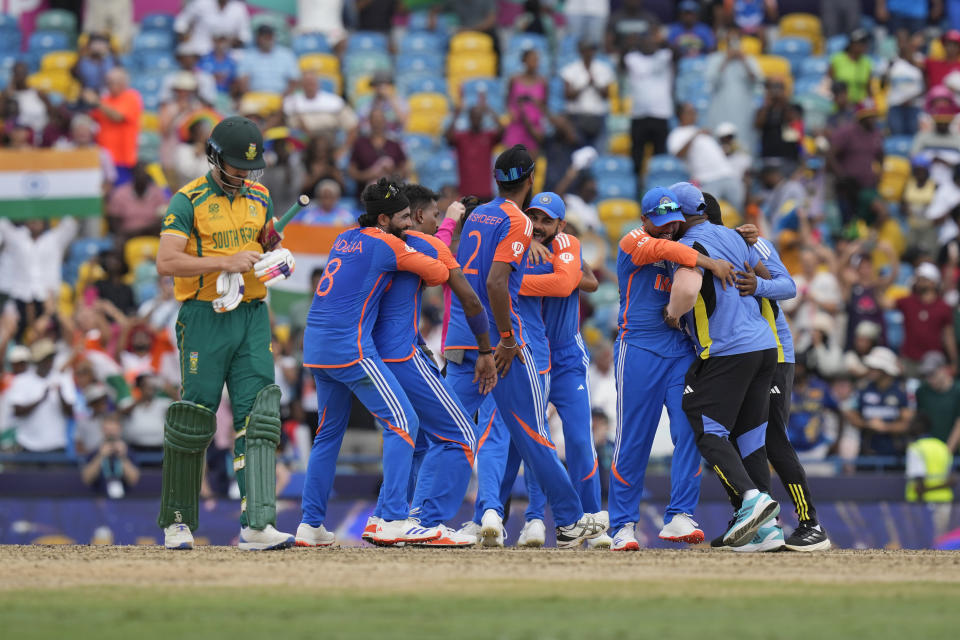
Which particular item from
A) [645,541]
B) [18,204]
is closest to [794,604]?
[645,541]

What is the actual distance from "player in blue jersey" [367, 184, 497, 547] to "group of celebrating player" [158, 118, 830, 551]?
1cm

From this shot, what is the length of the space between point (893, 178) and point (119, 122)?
1069cm

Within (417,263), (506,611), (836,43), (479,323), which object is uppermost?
(836,43)

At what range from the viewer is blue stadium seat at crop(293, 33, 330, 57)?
2220 centimetres

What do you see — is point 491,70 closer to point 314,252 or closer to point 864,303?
point 314,252

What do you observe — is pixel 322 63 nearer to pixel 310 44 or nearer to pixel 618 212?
pixel 310 44

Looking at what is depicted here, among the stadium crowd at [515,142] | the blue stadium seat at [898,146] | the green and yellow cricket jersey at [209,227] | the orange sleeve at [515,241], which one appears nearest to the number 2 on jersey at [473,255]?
the orange sleeve at [515,241]

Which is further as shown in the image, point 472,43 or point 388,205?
point 472,43

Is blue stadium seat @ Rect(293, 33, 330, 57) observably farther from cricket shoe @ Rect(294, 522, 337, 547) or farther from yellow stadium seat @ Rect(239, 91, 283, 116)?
cricket shoe @ Rect(294, 522, 337, 547)

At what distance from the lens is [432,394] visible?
9.16m

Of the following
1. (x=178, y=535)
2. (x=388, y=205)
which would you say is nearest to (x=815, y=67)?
(x=388, y=205)

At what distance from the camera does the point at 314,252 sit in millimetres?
17719

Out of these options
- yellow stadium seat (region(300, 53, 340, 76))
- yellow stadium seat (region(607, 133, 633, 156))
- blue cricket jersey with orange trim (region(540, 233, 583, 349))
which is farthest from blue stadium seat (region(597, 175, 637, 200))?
blue cricket jersey with orange trim (region(540, 233, 583, 349))

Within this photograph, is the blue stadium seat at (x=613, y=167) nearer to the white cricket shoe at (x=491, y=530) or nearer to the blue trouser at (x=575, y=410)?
the blue trouser at (x=575, y=410)
